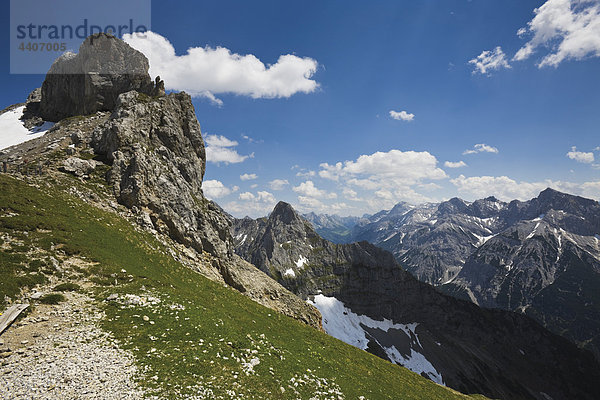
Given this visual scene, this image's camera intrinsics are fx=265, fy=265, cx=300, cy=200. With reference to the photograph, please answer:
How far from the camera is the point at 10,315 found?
14672 millimetres

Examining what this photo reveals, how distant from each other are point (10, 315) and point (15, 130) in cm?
10125

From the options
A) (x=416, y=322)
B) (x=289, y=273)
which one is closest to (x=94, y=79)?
(x=289, y=273)

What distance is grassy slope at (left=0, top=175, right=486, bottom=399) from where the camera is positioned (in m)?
15.2

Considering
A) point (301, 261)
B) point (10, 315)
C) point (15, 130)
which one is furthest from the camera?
point (301, 261)

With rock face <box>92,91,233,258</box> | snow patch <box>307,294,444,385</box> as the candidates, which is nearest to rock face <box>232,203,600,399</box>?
snow patch <box>307,294,444,385</box>

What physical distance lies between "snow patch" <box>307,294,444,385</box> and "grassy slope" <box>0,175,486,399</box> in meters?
110

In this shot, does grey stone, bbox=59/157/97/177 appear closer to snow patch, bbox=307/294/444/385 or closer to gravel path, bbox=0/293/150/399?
gravel path, bbox=0/293/150/399

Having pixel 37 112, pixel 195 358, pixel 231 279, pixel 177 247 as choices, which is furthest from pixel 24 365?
pixel 37 112

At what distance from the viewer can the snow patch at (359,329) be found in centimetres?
12975

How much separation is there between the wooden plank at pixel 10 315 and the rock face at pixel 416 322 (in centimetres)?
14140

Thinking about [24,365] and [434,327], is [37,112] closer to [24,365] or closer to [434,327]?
[24,365]

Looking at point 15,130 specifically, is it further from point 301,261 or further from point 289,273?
point 301,261

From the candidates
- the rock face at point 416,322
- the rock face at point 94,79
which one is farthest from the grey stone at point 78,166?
the rock face at point 416,322

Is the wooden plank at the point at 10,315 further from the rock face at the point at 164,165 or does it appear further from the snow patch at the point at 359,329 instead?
the snow patch at the point at 359,329
